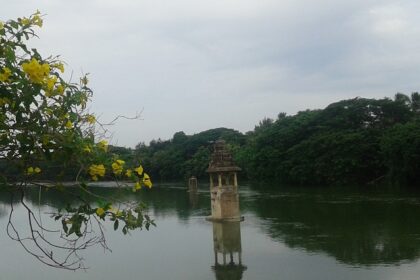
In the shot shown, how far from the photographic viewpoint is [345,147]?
36.5 metres

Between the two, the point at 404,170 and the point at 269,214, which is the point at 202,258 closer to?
the point at 269,214

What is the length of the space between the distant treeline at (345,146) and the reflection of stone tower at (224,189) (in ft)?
51.5

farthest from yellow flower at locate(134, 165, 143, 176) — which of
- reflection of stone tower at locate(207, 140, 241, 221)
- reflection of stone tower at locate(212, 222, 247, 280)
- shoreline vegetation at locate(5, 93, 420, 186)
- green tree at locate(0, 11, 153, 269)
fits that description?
shoreline vegetation at locate(5, 93, 420, 186)

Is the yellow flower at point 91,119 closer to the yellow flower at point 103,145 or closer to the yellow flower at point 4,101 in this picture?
the yellow flower at point 103,145

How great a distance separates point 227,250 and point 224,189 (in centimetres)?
514

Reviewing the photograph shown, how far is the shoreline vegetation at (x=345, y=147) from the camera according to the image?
33125 mm

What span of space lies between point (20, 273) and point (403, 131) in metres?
26.6

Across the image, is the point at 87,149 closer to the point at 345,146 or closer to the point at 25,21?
the point at 25,21

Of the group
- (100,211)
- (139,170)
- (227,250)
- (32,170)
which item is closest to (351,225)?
(227,250)

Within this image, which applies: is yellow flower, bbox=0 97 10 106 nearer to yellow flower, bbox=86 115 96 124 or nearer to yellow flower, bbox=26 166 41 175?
yellow flower, bbox=26 166 41 175

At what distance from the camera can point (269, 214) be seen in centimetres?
2283

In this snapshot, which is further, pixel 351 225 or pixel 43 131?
pixel 351 225

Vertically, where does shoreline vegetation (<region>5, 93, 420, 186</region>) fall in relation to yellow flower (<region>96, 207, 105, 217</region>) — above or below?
above

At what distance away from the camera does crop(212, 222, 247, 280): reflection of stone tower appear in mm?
12586
